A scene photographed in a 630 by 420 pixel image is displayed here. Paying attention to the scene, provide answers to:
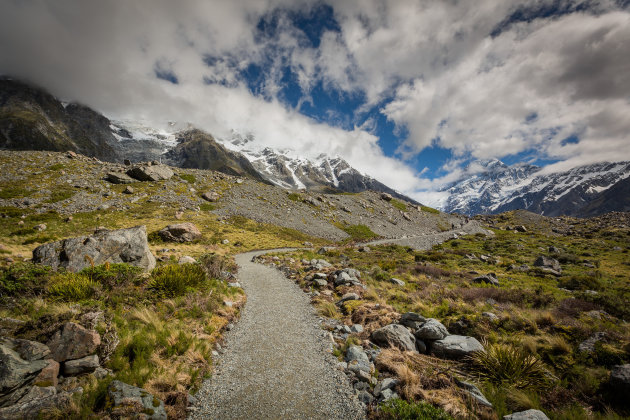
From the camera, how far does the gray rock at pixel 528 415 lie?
541 centimetres

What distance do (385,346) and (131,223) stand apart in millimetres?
41227

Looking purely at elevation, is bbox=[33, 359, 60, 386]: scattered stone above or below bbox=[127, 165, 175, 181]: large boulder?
below

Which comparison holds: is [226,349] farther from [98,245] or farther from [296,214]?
[296,214]

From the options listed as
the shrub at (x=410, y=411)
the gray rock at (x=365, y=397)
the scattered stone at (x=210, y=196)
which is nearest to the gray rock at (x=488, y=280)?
the shrub at (x=410, y=411)

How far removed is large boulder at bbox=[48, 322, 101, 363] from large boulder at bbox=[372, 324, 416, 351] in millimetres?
9518

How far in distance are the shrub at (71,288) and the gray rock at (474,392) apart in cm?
1437

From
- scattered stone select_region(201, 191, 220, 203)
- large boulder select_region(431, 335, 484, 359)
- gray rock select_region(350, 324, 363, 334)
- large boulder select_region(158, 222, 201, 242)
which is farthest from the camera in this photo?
scattered stone select_region(201, 191, 220, 203)

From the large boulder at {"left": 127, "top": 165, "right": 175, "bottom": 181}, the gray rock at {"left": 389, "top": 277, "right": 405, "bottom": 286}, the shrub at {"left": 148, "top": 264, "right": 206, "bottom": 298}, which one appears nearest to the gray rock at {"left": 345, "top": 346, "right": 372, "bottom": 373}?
the shrub at {"left": 148, "top": 264, "right": 206, "bottom": 298}

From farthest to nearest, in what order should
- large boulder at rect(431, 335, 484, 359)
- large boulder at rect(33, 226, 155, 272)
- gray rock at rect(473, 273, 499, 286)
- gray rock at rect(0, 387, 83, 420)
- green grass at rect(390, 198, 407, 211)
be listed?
green grass at rect(390, 198, 407, 211), gray rock at rect(473, 273, 499, 286), large boulder at rect(33, 226, 155, 272), large boulder at rect(431, 335, 484, 359), gray rock at rect(0, 387, 83, 420)

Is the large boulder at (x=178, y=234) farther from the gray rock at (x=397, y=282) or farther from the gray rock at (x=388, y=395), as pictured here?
the gray rock at (x=388, y=395)

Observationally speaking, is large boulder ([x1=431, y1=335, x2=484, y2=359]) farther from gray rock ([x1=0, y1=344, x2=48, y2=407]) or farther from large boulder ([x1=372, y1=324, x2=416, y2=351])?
gray rock ([x1=0, y1=344, x2=48, y2=407])

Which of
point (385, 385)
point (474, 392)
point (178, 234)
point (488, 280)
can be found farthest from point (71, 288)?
point (488, 280)

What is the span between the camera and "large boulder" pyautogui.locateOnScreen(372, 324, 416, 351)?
29.2 ft

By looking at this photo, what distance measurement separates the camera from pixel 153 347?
7.49 m
